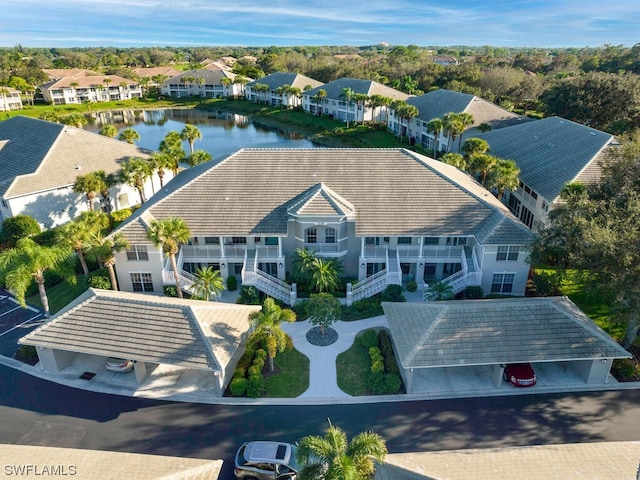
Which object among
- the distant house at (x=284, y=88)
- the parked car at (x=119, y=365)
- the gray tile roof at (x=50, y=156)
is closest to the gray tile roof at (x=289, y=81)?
the distant house at (x=284, y=88)

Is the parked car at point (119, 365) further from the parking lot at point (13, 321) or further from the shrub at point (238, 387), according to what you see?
the parking lot at point (13, 321)

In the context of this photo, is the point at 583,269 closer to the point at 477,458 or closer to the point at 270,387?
the point at 477,458

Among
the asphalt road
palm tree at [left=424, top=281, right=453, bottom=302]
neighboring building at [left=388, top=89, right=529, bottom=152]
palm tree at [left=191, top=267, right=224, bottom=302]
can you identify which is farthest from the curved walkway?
neighboring building at [left=388, top=89, right=529, bottom=152]

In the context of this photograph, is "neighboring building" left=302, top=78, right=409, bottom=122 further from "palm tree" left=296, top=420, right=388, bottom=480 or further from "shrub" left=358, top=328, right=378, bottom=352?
"palm tree" left=296, top=420, right=388, bottom=480

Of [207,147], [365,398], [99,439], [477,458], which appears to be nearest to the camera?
[477,458]

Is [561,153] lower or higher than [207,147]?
higher

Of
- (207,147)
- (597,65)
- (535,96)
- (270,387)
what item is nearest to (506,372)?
(270,387)
